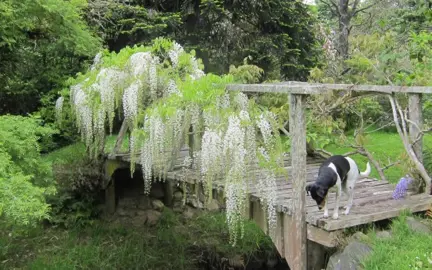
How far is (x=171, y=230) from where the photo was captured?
26.1 feet

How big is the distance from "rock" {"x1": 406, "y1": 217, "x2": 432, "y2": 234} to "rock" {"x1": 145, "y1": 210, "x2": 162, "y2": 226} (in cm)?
512

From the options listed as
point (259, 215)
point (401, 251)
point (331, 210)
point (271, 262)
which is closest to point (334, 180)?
point (331, 210)

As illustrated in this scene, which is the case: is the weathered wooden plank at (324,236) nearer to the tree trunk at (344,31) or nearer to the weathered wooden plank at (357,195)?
the weathered wooden plank at (357,195)

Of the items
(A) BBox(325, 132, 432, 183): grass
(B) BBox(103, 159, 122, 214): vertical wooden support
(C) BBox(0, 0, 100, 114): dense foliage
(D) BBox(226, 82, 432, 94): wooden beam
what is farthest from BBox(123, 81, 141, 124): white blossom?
(A) BBox(325, 132, 432, 183): grass

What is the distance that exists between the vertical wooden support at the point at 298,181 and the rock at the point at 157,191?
4961 mm

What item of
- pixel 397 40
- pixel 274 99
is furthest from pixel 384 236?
pixel 397 40

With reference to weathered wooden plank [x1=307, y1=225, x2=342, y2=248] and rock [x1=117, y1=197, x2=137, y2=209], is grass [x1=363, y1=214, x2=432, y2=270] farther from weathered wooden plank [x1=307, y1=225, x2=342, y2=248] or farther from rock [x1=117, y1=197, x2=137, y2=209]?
rock [x1=117, y1=197, x2=137, y2=209]

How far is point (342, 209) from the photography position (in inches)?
163

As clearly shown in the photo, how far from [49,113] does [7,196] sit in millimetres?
4309

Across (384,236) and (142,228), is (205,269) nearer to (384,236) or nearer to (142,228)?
(142,228)

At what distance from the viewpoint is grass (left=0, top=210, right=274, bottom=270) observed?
6793 mm

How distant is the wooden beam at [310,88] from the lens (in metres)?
3.79

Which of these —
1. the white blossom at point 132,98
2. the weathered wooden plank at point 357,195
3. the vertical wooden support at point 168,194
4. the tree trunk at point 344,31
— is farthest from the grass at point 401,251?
the tree trunk at point 344,31

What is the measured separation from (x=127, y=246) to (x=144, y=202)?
1361 mm
